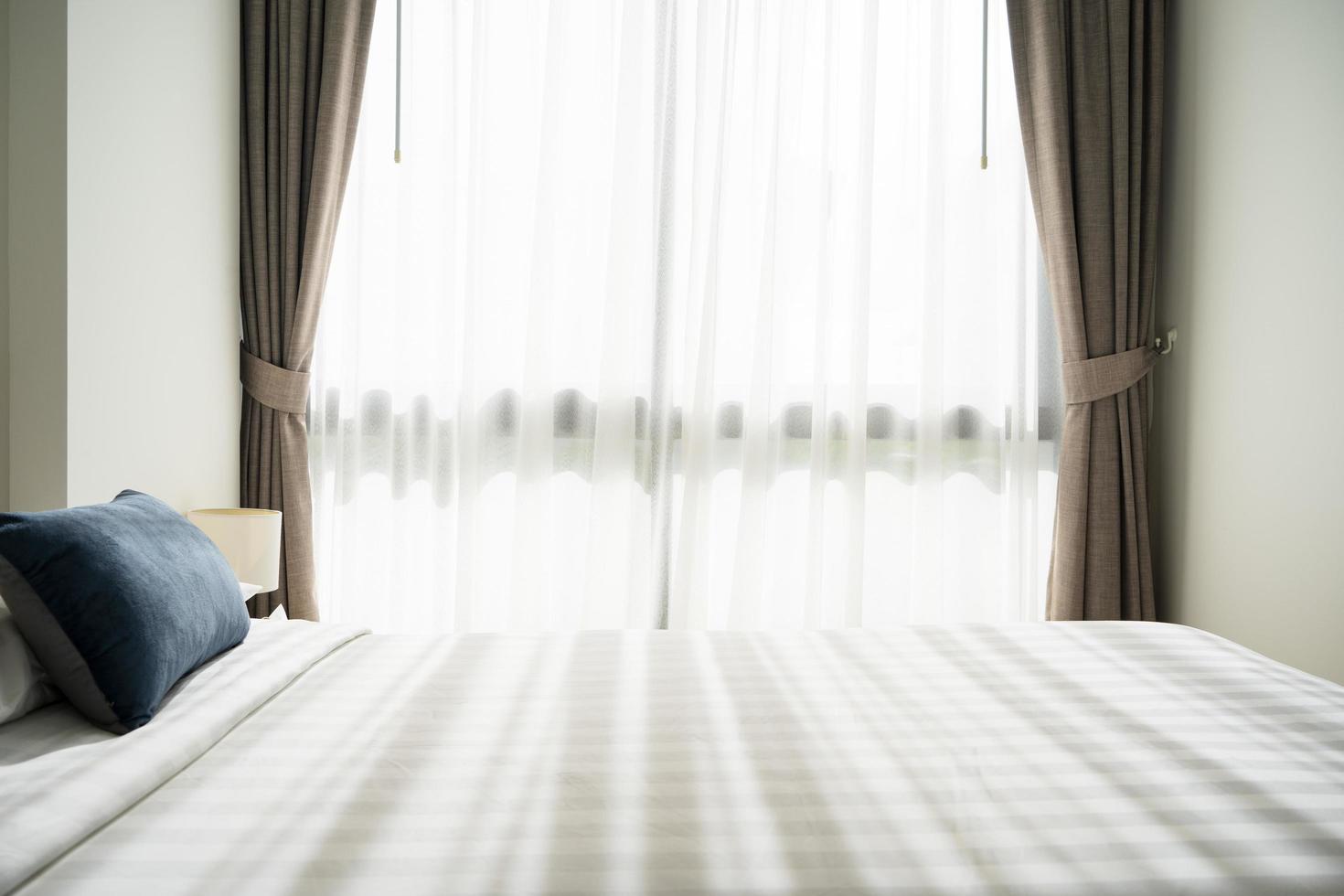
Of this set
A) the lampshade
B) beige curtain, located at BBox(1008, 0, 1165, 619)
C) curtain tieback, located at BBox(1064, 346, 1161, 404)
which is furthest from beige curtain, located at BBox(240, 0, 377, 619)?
curtain tieback, located at BBox(1064, 346, 1161, 404)

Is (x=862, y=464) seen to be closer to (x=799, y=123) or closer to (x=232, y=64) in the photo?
(x=799, y=123)

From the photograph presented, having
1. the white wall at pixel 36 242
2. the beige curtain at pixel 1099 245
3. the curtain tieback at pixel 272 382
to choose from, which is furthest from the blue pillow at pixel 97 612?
the beige curtain at pixel 1099 245

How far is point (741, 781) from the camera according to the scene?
98cm

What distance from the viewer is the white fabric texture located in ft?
2.52

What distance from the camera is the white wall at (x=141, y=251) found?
5.98 feet

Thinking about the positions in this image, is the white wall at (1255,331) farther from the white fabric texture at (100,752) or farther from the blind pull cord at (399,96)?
the blind pull cord at (399,96)

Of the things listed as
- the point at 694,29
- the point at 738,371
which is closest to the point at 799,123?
the point at 694,29

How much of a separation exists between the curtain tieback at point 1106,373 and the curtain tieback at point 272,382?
279 centimetres

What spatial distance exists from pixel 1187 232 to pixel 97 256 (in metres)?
3.41

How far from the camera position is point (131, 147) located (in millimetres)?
2090

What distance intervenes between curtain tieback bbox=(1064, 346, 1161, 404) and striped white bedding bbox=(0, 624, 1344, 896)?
4.97 feet

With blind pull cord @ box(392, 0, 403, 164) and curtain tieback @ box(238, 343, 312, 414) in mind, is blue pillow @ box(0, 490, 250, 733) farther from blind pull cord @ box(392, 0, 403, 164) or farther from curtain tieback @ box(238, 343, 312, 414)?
blind pull cord @ box(392, 0, 403, 164)

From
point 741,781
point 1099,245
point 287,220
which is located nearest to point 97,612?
point 741,781

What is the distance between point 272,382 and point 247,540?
70 centimetres
